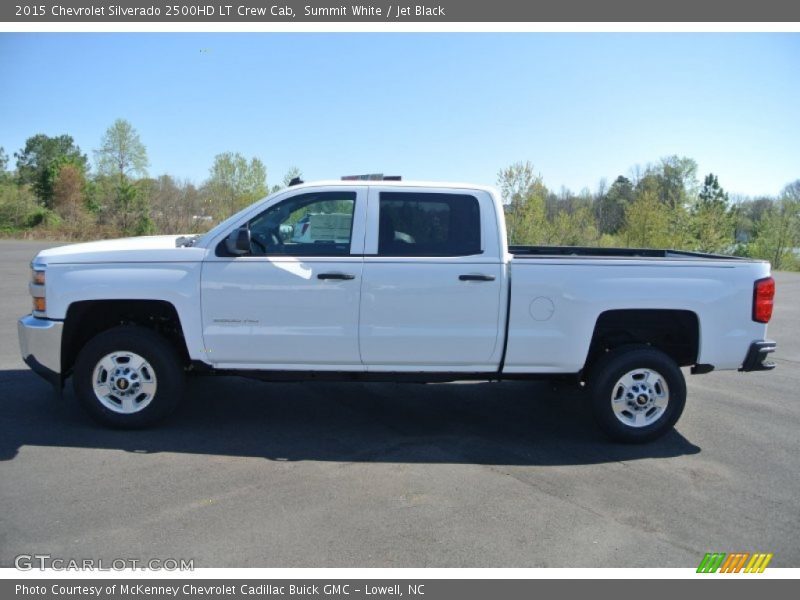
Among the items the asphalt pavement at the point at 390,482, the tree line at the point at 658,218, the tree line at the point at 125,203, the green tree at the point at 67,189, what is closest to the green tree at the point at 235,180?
the tree line at the point at 125,203

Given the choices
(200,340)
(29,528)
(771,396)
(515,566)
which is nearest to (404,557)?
(515,566)

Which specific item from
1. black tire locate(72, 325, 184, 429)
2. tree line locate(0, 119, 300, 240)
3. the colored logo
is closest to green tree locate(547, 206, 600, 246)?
tree line locate(0, 119, 300, 240)

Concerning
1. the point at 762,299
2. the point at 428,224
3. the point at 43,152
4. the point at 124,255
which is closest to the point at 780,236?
the point at 762,299

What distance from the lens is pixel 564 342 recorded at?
5.18 metres

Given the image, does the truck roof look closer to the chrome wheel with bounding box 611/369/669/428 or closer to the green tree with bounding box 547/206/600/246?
the chrome wheel with bounding box 611/369/669/428

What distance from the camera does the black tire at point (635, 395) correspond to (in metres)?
5.25

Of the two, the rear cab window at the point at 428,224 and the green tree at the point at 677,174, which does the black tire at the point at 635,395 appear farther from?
the green tree at the point at 677,174

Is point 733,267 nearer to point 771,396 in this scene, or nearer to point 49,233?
point 771,396

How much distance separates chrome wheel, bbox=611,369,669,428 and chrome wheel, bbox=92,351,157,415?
4010 mm

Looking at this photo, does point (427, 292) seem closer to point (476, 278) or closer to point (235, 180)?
point (476, 278)

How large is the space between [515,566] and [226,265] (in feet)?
10.6

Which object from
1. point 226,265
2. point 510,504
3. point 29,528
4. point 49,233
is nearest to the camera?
point 29,528

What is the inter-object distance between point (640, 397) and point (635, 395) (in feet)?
0.16

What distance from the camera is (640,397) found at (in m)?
5.31
